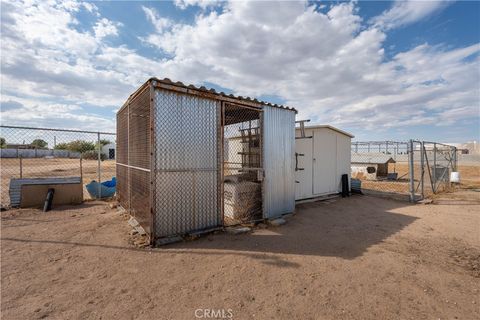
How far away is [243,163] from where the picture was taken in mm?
7664

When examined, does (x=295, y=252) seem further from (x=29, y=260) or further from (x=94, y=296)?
(x=29, y=260)

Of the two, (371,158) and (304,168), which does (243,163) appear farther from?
(371,158)

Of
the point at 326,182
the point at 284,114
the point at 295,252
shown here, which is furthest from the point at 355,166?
the point at 295,252

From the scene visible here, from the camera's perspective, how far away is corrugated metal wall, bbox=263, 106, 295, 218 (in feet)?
20.2

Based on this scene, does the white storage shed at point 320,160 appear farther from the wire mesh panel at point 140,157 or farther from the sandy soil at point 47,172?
the sandy soil at point 47,172

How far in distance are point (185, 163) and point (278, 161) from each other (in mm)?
2731

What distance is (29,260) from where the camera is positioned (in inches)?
149

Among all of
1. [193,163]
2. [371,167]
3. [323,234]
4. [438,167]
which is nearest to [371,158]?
[371,167]

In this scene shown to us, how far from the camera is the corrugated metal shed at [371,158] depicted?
16312 mm

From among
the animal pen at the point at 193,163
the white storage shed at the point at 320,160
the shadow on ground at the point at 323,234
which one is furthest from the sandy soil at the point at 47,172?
the white storage shed at the point at 320,160

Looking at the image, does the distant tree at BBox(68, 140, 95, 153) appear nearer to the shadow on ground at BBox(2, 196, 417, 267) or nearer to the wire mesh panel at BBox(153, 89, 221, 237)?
the shadow on ground at BBox(2, 196, 417, 267)

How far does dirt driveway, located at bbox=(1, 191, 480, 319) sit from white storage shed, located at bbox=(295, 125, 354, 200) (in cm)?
306

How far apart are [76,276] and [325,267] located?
145 inches

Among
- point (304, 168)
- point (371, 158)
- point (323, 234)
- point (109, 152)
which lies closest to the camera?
point (323, 234)
